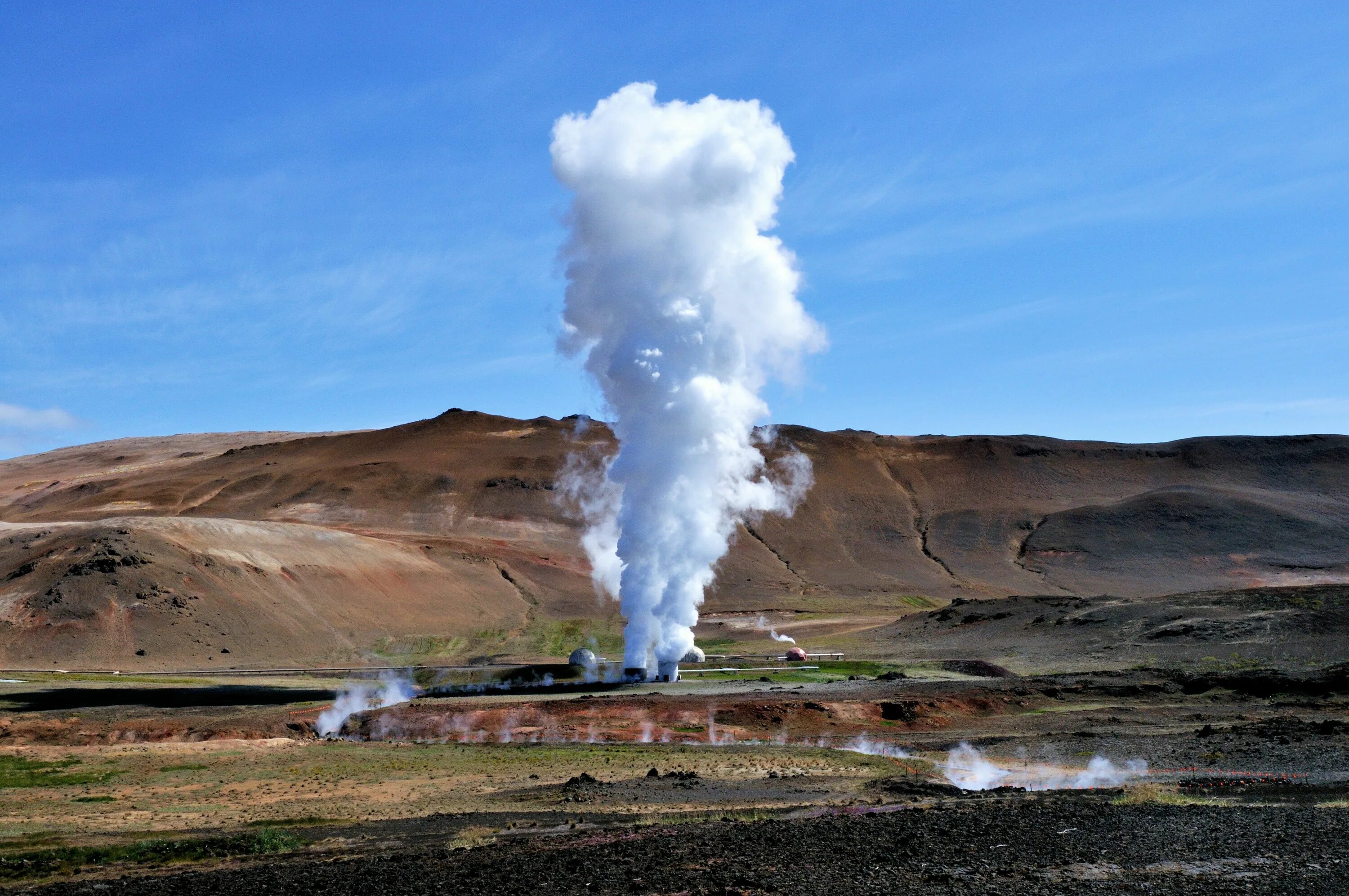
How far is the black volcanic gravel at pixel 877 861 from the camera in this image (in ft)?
56.7

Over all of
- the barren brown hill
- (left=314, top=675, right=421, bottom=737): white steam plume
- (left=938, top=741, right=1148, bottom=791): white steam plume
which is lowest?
(left=938, top=741, right=1148, bottom=791): white steam plume

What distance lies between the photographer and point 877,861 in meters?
18.7

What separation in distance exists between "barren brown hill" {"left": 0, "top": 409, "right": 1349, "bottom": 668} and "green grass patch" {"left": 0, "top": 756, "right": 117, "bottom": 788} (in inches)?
1475

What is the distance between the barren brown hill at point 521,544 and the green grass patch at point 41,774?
3746 centimetres

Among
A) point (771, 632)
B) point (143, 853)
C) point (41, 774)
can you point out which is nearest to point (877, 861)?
point (143, 853)

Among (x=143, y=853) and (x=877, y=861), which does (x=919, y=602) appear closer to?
(x=877, y=861)

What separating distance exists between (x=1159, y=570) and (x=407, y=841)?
127 metres

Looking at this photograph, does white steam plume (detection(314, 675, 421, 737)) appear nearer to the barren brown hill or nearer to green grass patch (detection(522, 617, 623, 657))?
the barren brown hill

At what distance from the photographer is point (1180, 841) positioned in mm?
19844

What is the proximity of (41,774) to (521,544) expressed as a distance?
113 metres

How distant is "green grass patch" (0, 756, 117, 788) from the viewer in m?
30.1

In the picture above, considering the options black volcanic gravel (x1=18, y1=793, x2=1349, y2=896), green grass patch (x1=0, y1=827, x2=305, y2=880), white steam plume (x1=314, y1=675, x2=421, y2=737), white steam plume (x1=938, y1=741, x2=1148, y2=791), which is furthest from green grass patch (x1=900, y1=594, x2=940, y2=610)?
green grass patch (x1=0, y1=827, x2=305, y2=880)

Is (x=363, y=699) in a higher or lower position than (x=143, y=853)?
lower

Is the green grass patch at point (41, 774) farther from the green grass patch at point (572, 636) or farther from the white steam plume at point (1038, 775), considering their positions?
the green grass patch at point (572, 636)
